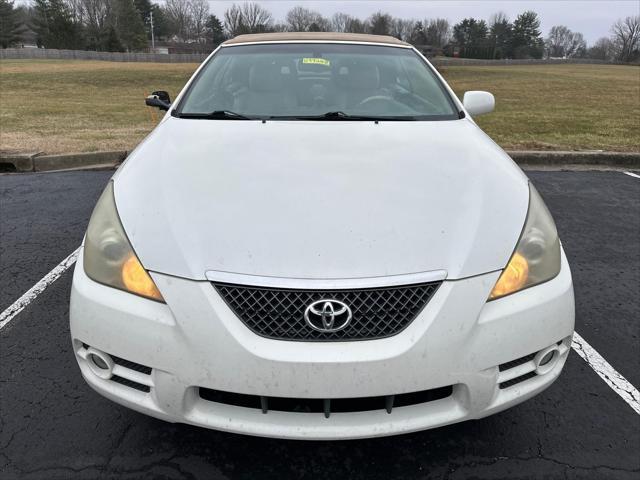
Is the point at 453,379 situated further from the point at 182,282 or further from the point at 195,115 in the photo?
the point at 195,115

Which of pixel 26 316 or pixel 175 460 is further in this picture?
pixel 26 316

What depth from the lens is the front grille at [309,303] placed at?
1.47m

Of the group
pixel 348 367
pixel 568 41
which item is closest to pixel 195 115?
pixel 348 367

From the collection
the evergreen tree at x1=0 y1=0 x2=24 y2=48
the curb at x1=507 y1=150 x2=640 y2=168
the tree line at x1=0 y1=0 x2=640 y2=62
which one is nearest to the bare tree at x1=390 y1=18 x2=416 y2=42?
the tree line at x1=0 y1=0 x2=640 y2=62

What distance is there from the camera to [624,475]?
176cm

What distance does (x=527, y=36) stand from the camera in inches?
3319

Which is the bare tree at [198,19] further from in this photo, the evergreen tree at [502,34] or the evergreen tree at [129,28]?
the evergreen tree at [502,34]

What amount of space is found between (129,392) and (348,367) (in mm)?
750

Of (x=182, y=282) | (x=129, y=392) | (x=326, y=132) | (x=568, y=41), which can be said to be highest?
(x=568, y=41)

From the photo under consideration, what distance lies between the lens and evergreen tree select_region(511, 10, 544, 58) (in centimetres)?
8179

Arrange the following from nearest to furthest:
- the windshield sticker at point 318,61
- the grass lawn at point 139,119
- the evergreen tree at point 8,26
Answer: the windshield sticker at point 318,61, the grass lawn at point 139,119, the evergreen tree at point 8,26

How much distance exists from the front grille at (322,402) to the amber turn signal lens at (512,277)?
0.35 m

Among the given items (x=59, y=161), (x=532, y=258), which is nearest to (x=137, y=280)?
(x=532, y=258)

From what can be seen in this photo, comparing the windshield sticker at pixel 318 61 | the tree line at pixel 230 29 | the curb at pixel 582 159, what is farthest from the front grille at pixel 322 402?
the tree line at pixel 230 29
